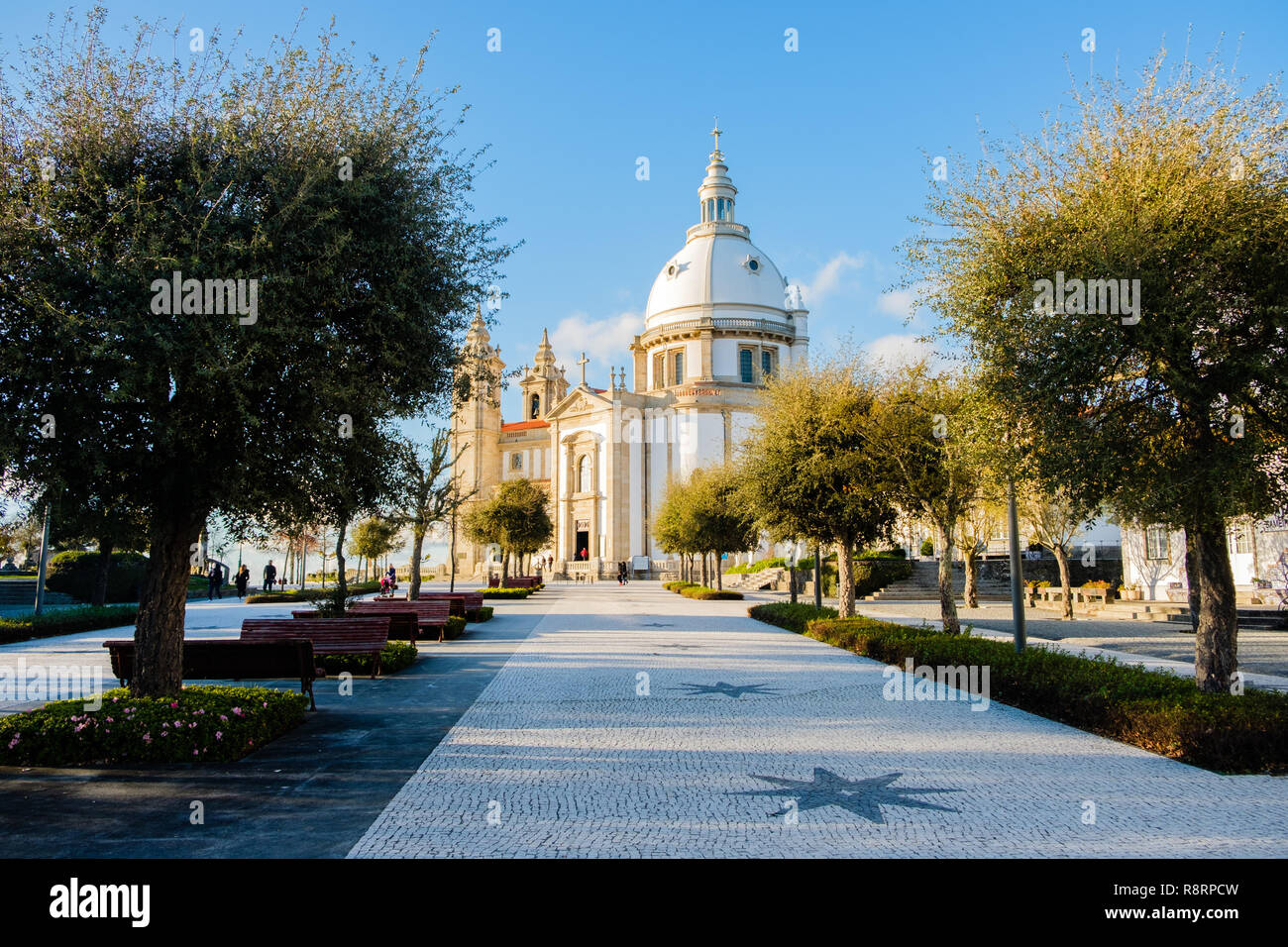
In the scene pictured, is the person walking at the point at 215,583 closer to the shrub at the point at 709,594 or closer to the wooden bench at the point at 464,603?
the wooden bench at the point at 464,603

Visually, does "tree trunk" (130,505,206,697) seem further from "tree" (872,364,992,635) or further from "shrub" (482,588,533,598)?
"shrub" (482,588,533,598)

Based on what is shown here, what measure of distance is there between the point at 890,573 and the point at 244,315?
37.6 meters

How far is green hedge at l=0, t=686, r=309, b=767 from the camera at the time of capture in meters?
7.23

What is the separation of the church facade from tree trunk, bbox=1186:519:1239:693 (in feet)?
185

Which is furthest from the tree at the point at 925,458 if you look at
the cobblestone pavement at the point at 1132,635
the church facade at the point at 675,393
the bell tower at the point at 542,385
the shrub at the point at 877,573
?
the bell tower at the point at 542,385

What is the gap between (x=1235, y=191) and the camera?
330 inches

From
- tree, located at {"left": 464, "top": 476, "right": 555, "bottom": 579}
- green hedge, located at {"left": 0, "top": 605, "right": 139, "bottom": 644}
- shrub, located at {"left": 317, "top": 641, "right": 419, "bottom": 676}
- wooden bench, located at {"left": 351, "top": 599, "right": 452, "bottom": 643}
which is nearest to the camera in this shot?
shrub, located at {"left": 317, "top": 641, "right": 419, "bottom": 676}

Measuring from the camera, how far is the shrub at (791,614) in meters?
21.4

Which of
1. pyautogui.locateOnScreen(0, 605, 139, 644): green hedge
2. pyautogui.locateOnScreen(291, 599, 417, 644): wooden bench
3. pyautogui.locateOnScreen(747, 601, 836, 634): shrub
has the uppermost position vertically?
pyautogui.locateOnScreen(291, 599, 417, 644): wooden bench

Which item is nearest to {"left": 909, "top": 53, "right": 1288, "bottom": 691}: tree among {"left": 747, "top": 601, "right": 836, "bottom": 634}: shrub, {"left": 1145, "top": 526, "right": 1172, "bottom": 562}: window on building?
{"left": 747, "top": 601, "right": 836, "bottom": 634}: shrub

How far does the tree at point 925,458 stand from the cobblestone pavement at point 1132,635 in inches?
161

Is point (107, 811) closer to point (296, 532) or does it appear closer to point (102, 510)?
point (102, 510)

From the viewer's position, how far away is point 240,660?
980 centimetres

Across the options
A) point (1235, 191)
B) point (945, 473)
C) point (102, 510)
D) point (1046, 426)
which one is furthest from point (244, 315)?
point (945, 473)
